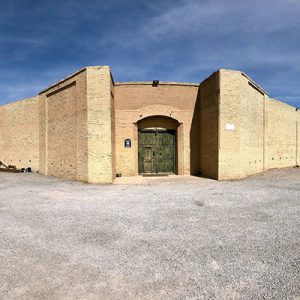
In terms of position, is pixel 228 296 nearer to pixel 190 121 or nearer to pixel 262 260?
pixel 262 260

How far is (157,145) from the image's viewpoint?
47.9ft

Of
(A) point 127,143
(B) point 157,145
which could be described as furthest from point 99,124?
(B) point 157,145

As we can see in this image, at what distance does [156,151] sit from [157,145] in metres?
0.35

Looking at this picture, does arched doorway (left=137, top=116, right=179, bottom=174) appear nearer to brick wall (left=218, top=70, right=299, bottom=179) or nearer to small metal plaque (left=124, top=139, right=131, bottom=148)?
small metal plaque (left=124, top=139, right=131, bottom=148)

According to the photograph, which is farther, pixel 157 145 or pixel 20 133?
pixel 20 133

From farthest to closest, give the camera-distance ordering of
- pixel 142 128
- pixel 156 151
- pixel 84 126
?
pixel 156 151, pixel 142 128, pixel 84 126

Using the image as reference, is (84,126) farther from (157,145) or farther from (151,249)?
(151,249)

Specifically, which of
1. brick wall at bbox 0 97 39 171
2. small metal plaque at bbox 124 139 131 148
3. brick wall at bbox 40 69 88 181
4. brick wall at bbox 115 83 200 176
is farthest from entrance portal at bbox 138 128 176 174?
brick wall at bbox 0 97 39 171

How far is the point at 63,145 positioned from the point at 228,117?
27.8 feet

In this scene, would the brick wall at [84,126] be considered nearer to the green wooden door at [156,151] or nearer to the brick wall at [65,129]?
the brick wall at [65,129]

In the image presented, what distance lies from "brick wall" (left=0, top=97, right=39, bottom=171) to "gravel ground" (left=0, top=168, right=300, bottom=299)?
9.66m

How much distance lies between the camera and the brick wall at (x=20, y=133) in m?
15.9

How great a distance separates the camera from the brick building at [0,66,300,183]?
37.3 feet

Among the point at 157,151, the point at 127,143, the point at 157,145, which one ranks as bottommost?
the point at 157,151
